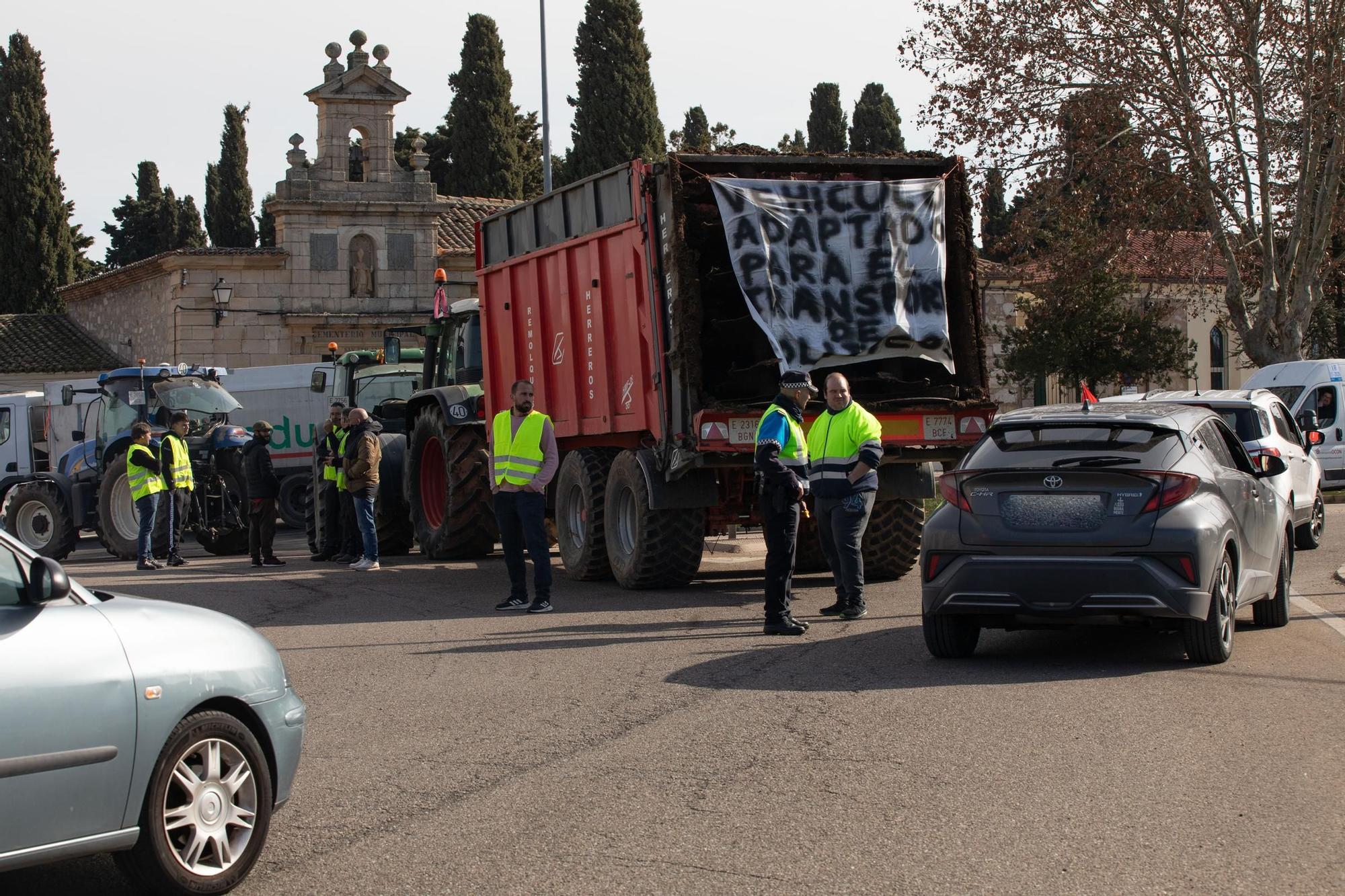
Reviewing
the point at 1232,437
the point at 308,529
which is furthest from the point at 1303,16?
the point at 1232,437

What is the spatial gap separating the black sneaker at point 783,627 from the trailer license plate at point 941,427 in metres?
3.09

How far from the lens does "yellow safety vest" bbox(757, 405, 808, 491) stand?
1140 centimetres

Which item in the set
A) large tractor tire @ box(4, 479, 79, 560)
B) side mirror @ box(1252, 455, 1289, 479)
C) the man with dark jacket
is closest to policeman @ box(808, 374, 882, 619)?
side mirror @ box(1252, 455, 1289, 479)

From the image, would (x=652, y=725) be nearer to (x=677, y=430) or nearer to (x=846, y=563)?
(x=846, y=563)

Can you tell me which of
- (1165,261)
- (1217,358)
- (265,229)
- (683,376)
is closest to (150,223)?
(265,229)

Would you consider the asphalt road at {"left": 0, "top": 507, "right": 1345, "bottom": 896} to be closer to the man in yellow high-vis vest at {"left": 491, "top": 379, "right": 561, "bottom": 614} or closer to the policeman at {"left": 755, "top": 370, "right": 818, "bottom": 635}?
the policeman at {"left": 755, "top": 370, "right": 818, "bottom": 635}

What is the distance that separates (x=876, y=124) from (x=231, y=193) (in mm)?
25503

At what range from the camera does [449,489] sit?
17.6m

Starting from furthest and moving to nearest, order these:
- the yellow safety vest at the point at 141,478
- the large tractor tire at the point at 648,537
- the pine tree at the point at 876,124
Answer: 1. the pine tree at the point at 876,124
2. the yellow safety vest at the point at 141,478
3. the large tractor tire at the point at 648,537

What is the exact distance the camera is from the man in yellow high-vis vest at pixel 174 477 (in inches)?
758

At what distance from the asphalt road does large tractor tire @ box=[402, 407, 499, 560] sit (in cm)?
581

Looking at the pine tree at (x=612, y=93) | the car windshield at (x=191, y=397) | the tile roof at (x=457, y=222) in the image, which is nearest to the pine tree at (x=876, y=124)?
the pine tree at (x=612, y=93)

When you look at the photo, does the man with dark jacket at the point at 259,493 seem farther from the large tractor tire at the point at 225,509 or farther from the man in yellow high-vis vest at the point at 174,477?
the large tractor tire at the point at 225,509

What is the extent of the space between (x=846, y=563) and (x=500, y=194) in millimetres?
45148
